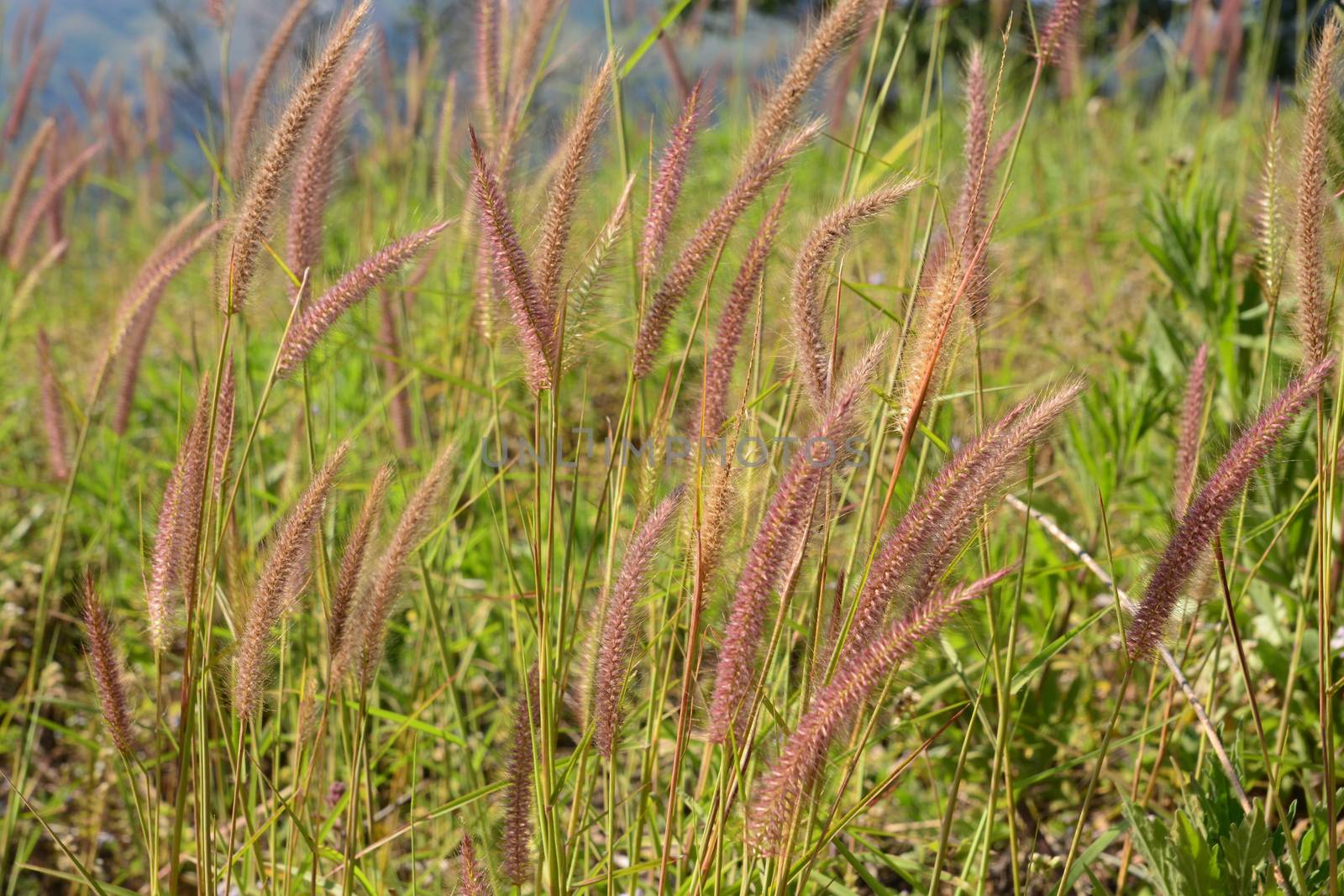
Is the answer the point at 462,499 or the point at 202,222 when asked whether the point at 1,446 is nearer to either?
the point at 202,222

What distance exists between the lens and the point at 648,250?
1.13 metres

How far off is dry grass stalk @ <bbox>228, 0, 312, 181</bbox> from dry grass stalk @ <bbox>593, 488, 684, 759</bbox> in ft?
2.94

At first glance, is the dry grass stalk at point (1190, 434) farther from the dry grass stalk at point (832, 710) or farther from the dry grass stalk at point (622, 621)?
the dry grass stalk at point (622, 621)

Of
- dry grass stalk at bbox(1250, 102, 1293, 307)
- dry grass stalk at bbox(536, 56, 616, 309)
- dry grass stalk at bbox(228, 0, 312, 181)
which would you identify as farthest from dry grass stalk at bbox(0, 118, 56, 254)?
dry grass stalk at bbox(1250, 102, 1293, 307)

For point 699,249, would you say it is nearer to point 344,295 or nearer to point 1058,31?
point 344,295

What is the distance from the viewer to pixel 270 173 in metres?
1.09

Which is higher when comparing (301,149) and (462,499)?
(301,149)

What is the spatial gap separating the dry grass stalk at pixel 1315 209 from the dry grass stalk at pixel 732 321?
0.50 metres

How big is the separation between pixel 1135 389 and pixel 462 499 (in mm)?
1442

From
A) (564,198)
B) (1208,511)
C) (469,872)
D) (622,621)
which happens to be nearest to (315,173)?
(564,198)

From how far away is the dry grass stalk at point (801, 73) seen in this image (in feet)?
4.00

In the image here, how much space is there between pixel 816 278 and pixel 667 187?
0.62 feet

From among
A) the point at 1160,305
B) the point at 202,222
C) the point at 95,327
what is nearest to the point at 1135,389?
the point at 1160,305

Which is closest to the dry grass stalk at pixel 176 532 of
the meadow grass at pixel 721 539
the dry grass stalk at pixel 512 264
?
the meadow grass at pixel 721 539
